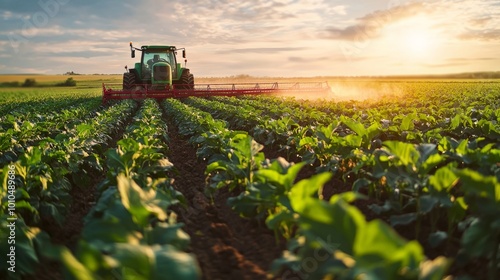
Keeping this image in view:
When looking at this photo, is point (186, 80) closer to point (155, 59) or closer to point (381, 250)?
point (155, 59)

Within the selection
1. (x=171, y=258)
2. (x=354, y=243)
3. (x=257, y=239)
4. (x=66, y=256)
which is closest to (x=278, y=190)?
(x=257, y=239)

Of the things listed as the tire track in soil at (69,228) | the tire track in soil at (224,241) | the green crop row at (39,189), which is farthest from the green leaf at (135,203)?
the tire track in soil at (69,228)

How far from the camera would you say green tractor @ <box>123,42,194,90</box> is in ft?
71.3

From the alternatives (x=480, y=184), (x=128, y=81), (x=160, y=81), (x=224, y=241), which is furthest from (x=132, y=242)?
(x=128, y=81)

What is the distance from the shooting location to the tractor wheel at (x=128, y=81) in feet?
72.4

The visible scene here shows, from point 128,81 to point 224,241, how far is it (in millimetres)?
19520

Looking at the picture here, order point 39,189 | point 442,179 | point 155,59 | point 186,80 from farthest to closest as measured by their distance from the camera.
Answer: point 186,80 < point 155,59 < point 39,189 < point 442,179

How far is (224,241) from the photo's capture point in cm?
396

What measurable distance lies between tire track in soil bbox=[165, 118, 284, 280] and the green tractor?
16.8 meters

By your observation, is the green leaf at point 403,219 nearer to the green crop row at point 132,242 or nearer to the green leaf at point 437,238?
the green leaf at point 437,238

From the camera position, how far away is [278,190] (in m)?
3.22

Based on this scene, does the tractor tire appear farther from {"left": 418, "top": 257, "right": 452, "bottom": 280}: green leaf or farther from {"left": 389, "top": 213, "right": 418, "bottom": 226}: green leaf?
{"left": 418, "top": 257, "right": 452, "bottom": 280}: green leaf

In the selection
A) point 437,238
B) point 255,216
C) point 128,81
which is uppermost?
point 128,81

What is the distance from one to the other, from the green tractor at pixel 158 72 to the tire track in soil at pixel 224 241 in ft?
55.1
